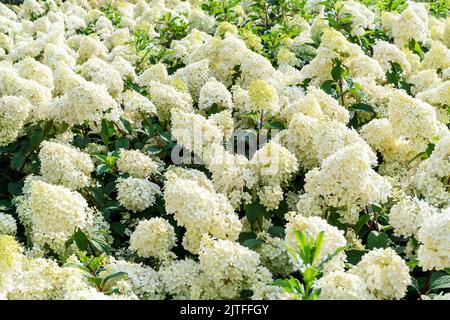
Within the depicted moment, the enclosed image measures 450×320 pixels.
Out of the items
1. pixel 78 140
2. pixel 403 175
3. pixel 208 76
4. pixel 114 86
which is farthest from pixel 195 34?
pixel 403 175

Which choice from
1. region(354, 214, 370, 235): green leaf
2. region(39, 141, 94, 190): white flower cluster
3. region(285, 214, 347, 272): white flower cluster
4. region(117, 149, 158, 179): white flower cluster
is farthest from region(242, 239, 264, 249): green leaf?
region(39, 141, 94, 190): white flower cluster

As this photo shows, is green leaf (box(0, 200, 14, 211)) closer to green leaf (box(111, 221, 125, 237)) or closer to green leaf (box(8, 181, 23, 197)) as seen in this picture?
green leaf (box(8, 181, 23, 197))

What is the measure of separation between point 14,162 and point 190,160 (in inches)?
46.6

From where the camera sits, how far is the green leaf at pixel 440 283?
244 centimetres

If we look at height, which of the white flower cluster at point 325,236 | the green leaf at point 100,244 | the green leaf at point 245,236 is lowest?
the green leaf at point 100,244

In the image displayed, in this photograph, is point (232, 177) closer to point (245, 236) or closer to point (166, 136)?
point (245, 236)

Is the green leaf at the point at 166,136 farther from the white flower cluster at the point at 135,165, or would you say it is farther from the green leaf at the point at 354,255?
the green leaf at the point at 354,255

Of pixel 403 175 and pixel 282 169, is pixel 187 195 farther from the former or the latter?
pixel 403 175

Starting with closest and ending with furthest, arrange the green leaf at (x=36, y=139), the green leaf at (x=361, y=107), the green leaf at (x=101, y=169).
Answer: the green leaf at (x=101, y=169)
the green leaf at (x=36, y=139)
the green leaf at (x=361, y=107)

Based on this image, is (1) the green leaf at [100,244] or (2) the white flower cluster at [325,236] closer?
(2) the white flower cluster at [325,236]

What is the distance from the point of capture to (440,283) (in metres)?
2.47

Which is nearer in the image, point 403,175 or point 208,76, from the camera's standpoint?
point 403,175

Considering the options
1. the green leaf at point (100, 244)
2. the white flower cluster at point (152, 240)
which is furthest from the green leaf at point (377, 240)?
the green leaf at point (100, 244)

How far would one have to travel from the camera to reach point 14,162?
3.85 meters
